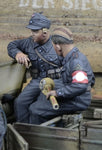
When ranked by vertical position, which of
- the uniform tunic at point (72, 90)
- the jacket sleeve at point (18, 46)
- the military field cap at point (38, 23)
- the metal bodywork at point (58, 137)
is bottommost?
the metal bodywork at point (58, 137)

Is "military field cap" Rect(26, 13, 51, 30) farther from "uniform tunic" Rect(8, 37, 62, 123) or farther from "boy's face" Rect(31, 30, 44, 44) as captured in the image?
"uniform tunic" Rect(8, 37, 62, 123)

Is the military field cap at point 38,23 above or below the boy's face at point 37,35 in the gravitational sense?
above

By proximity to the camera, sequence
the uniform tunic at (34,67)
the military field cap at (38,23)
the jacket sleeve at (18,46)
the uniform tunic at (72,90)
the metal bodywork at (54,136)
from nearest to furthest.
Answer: the metal bodywork at (54,136) < the uniform tunic at (72,90) < the military field cap at (38,23) < the uniform tunic at (34,67) < the jacket sleeve at (18,46)

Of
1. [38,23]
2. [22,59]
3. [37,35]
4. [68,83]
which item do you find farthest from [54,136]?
[38,23]

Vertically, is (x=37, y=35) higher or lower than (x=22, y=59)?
higher

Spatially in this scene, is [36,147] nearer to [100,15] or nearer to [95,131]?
[95,131]

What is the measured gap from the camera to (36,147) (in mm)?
4039

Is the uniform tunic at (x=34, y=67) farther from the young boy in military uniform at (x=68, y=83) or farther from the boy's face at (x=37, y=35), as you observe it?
the young boy in military uniform at (x=68, y=83)

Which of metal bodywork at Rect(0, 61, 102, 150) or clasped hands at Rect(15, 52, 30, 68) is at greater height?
clasped hands at Rect(15, 52, 30, 68)

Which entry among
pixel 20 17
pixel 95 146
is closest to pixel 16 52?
pixel 95 146

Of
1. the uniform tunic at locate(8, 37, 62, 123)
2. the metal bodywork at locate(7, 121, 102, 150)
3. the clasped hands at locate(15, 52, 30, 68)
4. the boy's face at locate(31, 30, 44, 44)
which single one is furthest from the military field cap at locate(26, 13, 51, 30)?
the metal bodywork at locate(7, 121, 102, 150)

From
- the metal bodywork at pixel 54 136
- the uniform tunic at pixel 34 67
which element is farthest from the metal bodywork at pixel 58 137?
the uniform tunic at pixel 34 67

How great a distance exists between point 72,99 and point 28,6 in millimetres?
3425

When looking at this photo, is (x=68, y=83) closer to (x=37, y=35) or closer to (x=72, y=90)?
(x=72, y=90)
